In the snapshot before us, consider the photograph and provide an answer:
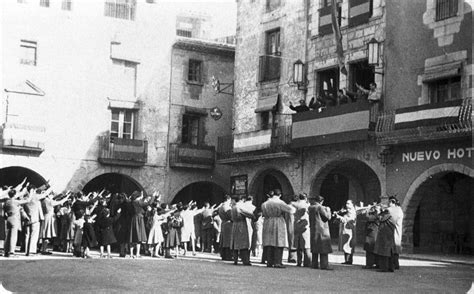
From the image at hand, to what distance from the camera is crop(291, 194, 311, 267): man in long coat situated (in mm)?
16719

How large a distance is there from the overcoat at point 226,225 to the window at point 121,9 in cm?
1550

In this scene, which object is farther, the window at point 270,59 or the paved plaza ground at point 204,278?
the window at point 270,59

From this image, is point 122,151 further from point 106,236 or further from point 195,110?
point 106,236

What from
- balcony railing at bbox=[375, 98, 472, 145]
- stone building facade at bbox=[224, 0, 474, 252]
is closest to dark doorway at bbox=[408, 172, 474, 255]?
stone building facade at bbox=[224, 0, 474, 252]

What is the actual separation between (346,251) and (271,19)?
14.1 m

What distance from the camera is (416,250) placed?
24734 mm

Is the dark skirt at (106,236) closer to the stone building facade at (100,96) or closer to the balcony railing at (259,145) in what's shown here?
the balcony railing at (259,145)

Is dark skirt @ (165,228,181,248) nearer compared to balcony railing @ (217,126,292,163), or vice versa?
dark skirt @ (165,228,181,248)

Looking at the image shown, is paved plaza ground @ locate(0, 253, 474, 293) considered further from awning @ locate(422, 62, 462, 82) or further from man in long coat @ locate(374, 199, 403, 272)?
awning @ locate(422, 62, 462, 82)

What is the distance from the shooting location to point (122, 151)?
30969mm

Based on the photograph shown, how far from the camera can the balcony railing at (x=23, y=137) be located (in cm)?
2845

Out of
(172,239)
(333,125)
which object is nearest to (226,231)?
(172,239)

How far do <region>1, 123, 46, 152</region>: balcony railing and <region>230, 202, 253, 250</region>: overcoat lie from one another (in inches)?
568

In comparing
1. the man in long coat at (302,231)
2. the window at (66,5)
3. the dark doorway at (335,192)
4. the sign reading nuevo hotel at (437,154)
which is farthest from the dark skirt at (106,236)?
the window at (66,5)
